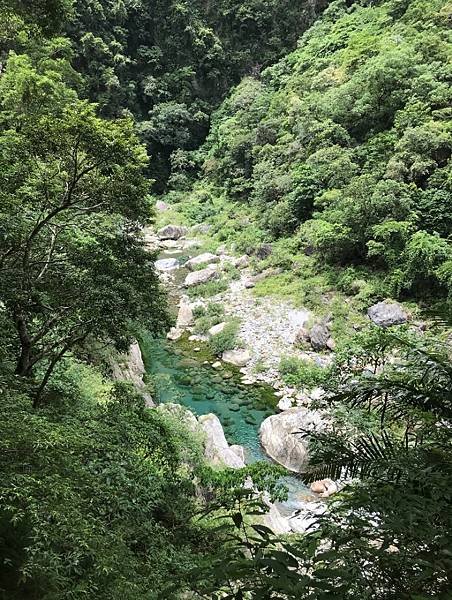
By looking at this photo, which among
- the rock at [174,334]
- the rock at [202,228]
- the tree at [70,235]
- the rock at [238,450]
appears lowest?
the rock at [238,450]

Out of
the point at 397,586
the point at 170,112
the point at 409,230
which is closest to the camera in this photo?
the point at 397,586

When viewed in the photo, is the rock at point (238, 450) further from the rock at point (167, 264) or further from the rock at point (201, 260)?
the rock at point (167, 264)

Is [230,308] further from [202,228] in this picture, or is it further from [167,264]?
[202,228]

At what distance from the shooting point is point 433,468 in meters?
2.33

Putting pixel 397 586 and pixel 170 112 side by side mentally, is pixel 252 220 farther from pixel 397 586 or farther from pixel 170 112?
pixel 397 586

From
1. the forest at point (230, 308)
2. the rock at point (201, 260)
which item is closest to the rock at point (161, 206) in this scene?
the forest at point (230, 308)

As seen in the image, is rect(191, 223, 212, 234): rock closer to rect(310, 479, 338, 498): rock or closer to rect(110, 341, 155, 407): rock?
rect(110, 341, 155, 407): rock

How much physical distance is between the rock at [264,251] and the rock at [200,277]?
1.90 m

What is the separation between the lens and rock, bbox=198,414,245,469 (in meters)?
7.17

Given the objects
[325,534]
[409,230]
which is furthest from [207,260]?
[325,534]

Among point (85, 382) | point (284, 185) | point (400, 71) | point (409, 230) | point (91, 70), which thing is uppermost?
point (91, 70)

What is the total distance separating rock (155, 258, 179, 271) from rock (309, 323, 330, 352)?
29.1ft

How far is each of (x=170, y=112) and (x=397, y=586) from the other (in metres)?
32.2

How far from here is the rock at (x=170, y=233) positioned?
23828 mm
